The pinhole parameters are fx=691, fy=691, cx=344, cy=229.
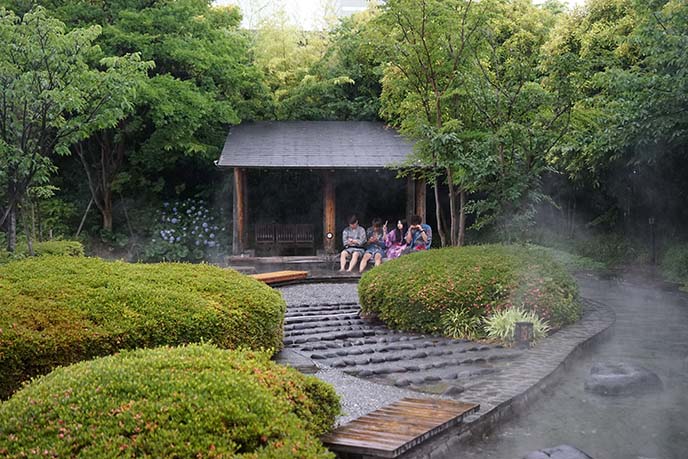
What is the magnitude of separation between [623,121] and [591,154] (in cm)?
243

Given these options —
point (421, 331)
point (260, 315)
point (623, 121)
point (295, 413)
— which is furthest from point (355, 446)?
point (623, 121)

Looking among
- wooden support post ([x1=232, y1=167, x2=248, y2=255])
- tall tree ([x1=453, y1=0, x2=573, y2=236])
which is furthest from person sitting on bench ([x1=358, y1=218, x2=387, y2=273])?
tall tree ([x1=453, y1=0, x2=573, y2=236])

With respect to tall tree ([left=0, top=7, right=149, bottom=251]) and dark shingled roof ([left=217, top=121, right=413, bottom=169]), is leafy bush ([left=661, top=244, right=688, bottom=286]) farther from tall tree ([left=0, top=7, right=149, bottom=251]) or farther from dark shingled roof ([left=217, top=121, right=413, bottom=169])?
tall tree ([left=0, top=7, right=149, bottom=251])

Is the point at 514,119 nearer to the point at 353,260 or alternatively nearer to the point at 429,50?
the point at 429,50

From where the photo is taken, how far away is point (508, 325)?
8.88 meters

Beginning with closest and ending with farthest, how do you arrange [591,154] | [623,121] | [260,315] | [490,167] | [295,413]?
[295,413] → [260,315] → [490,167] → [623,121] → [591,154]

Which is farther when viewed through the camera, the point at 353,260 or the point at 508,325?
the point at 353,260

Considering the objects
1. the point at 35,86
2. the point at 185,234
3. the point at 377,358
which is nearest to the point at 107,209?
the point at 185,234

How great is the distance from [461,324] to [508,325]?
2.34 feet

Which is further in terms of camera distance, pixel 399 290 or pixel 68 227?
Answer: pixel 68 227

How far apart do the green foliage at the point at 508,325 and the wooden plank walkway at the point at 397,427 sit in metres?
3.10

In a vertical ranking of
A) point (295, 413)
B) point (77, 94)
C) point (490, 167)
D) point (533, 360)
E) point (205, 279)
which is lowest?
point (533, 360)

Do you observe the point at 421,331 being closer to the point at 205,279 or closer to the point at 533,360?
the point at 533,360

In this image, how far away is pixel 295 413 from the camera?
164 inches
